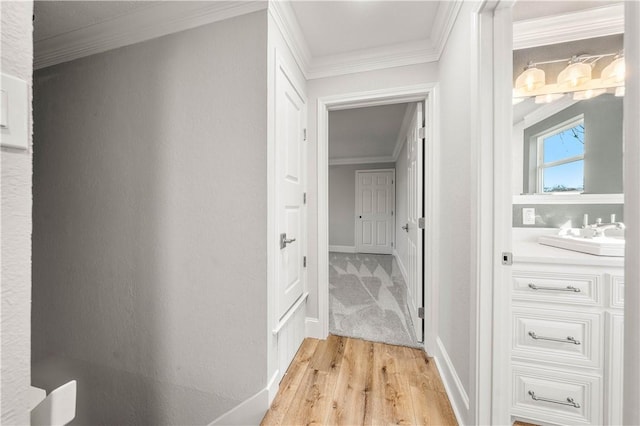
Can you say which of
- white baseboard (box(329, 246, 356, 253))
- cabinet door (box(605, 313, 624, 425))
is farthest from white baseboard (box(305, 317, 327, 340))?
white baseboard (box(329, 246, 356, 253))

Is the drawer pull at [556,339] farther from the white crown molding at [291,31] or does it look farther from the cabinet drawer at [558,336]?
the white crown molding at [291,31]

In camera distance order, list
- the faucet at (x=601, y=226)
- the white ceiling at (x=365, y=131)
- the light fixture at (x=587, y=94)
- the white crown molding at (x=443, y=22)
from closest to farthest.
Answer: the white crown molding at (x=443, y=22), the faucet at (x=601, y=226), the light fixture at (x=587, y=94), the white ceiling at (x=365, y=131)

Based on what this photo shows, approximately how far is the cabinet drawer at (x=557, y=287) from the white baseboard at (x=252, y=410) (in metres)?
1.41

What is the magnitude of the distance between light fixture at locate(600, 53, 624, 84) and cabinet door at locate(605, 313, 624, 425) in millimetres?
1445

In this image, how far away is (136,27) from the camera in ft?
4.90

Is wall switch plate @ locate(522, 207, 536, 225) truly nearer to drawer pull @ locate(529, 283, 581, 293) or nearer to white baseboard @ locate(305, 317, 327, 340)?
drawer pull @ locate(529, 283, 581, 293)

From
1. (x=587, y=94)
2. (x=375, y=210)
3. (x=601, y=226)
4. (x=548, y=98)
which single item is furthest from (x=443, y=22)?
(x=375, y=210)

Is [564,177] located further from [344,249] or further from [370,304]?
[344,249]

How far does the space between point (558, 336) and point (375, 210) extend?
4.64 m

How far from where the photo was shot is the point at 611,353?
1.12 m

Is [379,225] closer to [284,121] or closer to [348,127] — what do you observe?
[348,127]

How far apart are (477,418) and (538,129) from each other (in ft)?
6.05

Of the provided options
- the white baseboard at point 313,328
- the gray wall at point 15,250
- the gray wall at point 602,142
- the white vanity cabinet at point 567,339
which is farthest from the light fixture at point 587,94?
the gray wall at point 15,250

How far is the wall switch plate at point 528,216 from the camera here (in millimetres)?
1683
